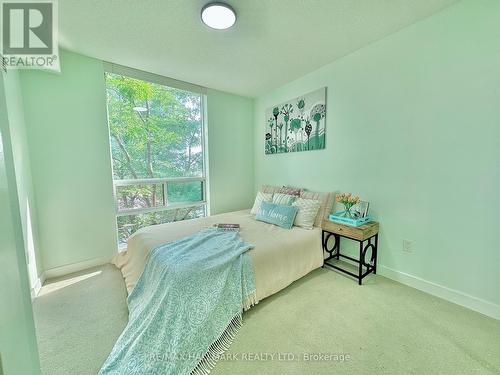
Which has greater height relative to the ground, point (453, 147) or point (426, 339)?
point (453, 147)

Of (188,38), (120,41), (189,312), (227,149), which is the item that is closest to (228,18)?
(188,38)

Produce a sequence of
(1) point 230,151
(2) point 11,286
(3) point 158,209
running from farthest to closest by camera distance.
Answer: (1) point 230,151, (3) point 158,209, (2) point 11,286

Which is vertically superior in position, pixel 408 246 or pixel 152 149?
pixel 152 149

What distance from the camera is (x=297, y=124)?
9.75ft

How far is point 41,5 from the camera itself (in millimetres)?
1557

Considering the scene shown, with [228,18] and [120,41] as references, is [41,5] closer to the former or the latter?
[120,41]

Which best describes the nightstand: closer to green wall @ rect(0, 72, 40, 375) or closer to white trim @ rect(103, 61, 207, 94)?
green wall @ rect(0, 72, 40, 375)

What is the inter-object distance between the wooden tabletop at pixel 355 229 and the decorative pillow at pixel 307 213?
18cm

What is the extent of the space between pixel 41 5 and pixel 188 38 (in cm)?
110

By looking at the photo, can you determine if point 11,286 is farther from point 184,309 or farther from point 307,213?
point 307,213

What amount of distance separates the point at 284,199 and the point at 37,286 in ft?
9.29

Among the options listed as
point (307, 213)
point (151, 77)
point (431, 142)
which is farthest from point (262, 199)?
point (151, 77)

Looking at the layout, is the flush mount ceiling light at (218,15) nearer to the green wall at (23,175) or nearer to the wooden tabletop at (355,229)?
the green wall at (23,175)

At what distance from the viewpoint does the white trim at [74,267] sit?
227cm
